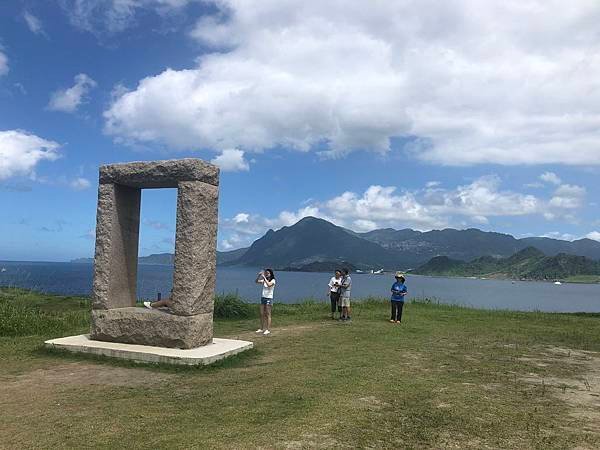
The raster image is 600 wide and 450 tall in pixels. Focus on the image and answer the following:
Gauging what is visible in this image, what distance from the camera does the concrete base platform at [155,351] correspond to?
336 inches

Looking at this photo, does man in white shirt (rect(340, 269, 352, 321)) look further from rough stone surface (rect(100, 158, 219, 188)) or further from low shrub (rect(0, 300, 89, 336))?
low shrub (rect(0, 300, 89, 336))

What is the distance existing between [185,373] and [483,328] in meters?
8.92

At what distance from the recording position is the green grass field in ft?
16.8

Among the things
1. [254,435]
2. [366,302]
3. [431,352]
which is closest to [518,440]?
[254,435]

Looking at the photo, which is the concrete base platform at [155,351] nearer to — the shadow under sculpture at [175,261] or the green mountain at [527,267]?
the shadow under sculpture at [175,261]

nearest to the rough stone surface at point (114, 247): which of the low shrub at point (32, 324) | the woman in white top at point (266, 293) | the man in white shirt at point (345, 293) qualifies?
the low shrub at point (32, 324)

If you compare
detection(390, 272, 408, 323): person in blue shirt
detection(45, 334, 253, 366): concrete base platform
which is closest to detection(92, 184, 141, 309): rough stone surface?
detection(45, 334, 253, 366): concrete base platform

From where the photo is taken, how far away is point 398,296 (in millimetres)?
14406

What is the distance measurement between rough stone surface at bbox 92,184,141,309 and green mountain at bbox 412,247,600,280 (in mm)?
164327

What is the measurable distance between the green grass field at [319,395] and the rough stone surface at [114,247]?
1533mm

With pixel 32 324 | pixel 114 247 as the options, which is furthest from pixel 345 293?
pixel 32 324

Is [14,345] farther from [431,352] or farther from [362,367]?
[431,352]

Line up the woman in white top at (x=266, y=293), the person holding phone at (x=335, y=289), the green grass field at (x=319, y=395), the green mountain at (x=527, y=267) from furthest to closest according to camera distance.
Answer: the green mountain at (x=527, y=267)
the person holding phone at (x=335, y=289)
the woman in white top at (x=266, y=293)
the green grass field at (x=319, y=395)

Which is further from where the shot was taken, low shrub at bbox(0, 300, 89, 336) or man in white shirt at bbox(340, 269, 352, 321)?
man in white shirt at bbox(340, 269, 352, 321)
